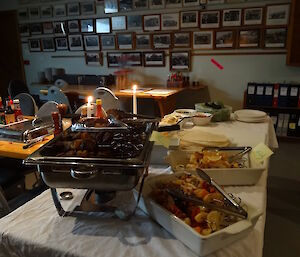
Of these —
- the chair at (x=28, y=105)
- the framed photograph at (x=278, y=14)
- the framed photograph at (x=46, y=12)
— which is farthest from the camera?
the framed photograph at (x=46, y=12)

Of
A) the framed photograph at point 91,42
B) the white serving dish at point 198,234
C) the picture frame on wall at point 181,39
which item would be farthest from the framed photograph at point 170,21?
the white serving dish at point 198,234

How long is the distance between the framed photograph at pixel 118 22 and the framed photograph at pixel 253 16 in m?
1.82

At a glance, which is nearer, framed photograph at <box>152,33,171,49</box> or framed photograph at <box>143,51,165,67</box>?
framed photograph at <box>152,33,171,49</box>

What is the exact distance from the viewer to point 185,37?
4215 millimetres

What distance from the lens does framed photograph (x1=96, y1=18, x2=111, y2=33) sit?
4621 mm

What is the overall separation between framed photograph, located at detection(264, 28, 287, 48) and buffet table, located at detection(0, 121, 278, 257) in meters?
3.32

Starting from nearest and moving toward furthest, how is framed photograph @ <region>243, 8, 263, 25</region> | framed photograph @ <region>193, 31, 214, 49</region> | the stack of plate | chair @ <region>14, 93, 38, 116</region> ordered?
Result: 1. the stack of plate
2. chair @ <region>14, 93, 38, 116</region>
3. framed photograph @ <region>243, 8, 263, 25</region>
4. framed photograph @ <region>193, 31, 214, 49</region>

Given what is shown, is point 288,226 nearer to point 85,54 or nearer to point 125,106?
point 125,106

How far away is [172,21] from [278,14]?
143 cm

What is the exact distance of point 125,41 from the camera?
460 centimetres

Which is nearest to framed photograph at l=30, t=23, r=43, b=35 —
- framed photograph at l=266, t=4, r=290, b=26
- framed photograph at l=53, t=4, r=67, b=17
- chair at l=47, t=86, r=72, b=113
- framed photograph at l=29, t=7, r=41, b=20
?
framed photograph at l=29, t=7, r=41, b=20

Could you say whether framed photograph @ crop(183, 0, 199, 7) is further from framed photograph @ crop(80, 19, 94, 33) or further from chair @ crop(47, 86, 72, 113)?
chair @ crop(47, 86, 72, 113)

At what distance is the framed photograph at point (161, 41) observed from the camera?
170 inches

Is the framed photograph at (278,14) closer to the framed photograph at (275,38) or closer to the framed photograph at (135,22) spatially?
the framed photograph at (275,38)
